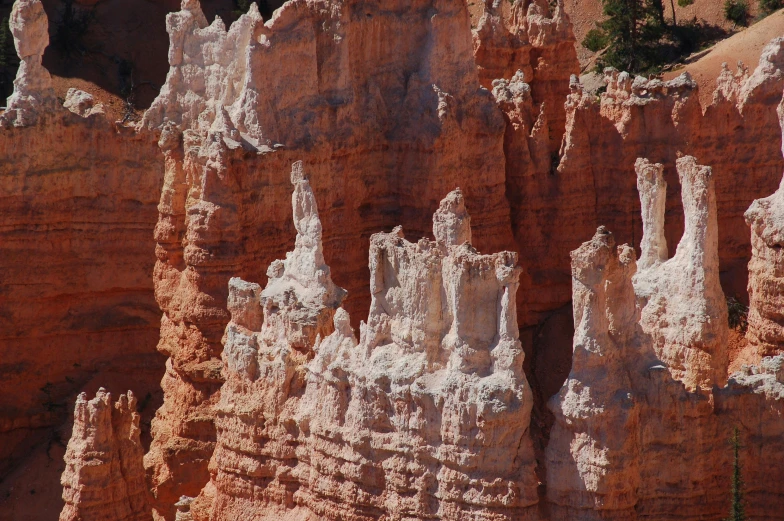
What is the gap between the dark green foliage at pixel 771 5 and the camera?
2218 inches

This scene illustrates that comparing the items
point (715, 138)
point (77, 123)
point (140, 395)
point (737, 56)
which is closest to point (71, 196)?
point (77, 123)

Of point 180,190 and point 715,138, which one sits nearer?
point 180,190

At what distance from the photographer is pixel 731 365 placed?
32.5 meters

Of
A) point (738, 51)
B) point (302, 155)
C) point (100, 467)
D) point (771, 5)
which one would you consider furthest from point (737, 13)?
point (100, 467)

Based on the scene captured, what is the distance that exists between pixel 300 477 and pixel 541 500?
3.74 meters

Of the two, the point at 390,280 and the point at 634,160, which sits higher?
the point at 634,160

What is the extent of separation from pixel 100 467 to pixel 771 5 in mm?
33656

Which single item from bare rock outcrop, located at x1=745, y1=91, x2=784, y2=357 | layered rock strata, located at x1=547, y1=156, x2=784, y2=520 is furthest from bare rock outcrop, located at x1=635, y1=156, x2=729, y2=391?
layered rock strata, located at x1=547, y1=156, x2=784, y2=520

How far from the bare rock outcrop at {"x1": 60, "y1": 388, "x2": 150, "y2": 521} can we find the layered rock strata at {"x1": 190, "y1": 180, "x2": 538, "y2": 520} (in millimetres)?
1680

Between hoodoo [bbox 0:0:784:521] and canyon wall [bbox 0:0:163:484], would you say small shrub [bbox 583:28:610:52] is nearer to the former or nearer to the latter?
hoodoo [bbox 0:0:784:521]

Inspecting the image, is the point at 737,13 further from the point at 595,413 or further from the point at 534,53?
the point at 595,413

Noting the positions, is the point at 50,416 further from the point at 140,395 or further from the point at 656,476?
the point at 656,476

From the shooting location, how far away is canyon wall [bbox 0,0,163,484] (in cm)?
3653

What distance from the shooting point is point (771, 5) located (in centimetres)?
5650
